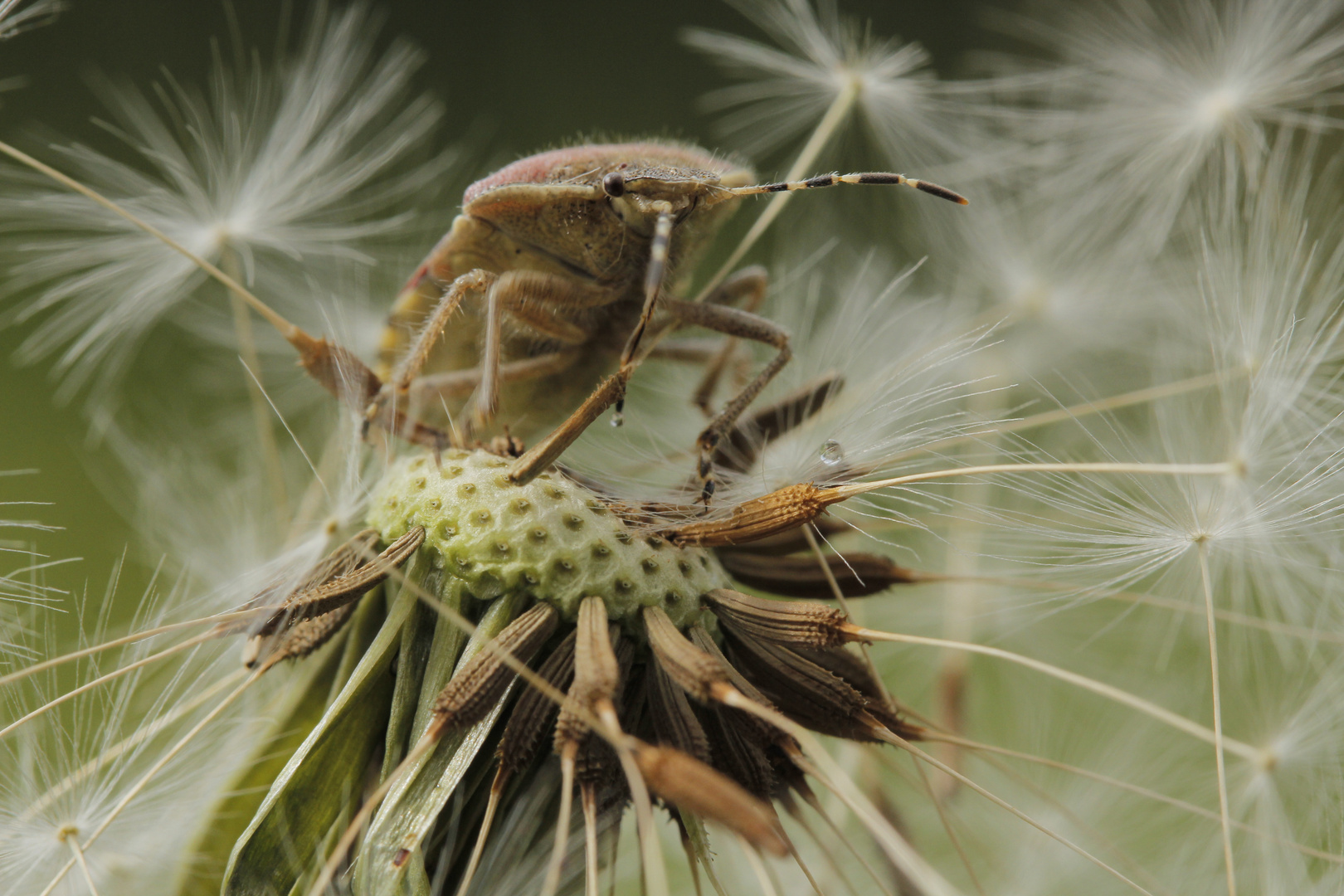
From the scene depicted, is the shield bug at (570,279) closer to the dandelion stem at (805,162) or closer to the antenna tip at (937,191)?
the antenna tip at (937,191)

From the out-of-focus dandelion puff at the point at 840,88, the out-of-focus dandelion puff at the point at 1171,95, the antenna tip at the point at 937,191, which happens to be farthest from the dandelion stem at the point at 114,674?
the out-of-focus dandelion puff at the point at 1171,95

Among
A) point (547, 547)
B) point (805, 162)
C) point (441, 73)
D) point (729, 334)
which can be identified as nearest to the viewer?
point (547, 547)

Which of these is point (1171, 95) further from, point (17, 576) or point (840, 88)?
point (17, 576)

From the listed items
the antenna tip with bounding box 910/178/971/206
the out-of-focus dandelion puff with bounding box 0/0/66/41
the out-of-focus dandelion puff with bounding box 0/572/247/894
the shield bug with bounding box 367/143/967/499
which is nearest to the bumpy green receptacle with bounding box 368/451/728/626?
the shield bug with bounding box 367/143/967/499

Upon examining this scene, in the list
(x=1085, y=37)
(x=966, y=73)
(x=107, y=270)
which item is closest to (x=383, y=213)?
(x=107, y=270)

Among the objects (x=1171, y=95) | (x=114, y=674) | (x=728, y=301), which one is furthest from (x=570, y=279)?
(x=1171, y=95)

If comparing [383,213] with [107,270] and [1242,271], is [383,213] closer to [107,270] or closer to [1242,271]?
[107,270]

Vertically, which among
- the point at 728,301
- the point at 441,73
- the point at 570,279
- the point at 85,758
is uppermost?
the point at 441,73
